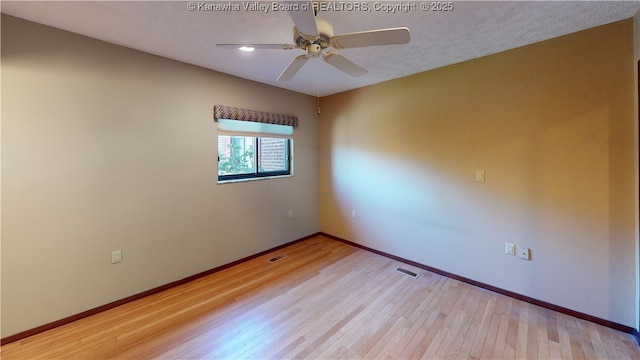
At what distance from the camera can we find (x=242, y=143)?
11.1 feet

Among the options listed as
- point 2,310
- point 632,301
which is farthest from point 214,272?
point 632,301

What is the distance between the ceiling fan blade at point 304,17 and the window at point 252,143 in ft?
6.03

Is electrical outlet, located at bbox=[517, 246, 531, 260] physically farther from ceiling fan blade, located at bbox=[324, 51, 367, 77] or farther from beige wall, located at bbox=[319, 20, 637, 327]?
ceiling fan blade, located at bbox=[324, 51, 367, 77]

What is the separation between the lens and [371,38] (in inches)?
57.5

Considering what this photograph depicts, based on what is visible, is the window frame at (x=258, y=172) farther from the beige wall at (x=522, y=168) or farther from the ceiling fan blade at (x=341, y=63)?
the ceiling fan blade at (x=341, y=63)

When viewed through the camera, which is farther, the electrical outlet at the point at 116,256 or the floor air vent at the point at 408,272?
the floor air vent at the point at 408,272

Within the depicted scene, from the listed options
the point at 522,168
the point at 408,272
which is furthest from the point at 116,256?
the point at 522,168

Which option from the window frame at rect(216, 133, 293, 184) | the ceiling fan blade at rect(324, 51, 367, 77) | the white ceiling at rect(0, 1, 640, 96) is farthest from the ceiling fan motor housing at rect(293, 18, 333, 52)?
the window frame at rect(216, 133, 293, 184)

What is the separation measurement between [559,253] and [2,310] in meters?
4.38

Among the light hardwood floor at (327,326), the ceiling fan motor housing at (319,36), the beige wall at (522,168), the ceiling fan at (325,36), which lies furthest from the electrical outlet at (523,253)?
the ceiling fan motor housing at (319,36)

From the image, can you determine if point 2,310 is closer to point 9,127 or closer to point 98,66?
point 9,127

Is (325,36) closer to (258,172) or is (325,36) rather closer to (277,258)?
(258,172)

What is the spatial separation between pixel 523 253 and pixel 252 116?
323cm

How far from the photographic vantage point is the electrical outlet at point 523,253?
2355 millimetres
